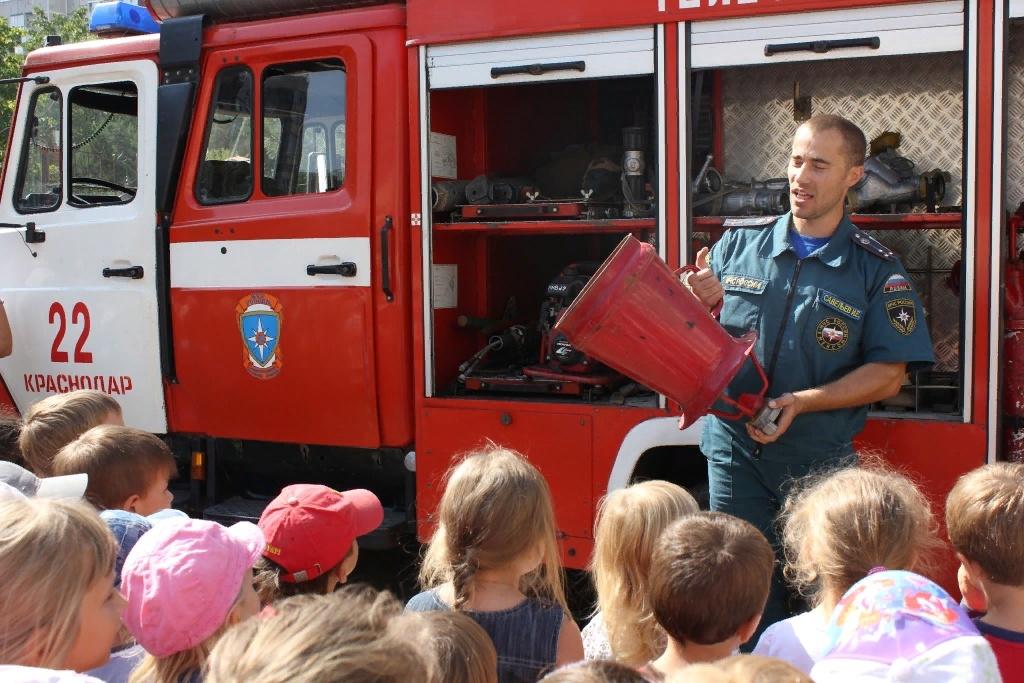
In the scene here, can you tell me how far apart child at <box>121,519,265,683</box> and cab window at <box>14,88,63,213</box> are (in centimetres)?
352

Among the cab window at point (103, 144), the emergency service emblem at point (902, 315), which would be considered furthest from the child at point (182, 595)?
the cab window at point (103, 144)

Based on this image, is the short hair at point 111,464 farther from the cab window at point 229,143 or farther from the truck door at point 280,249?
the cab window at point 229,143

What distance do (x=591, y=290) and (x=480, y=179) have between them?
1.44 m

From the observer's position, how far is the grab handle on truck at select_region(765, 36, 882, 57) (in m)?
3.41

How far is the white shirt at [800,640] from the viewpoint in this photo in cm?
209

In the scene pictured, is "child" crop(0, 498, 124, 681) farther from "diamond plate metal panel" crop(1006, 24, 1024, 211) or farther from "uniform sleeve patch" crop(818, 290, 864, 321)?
"diamond plate metal panel" crop(1006, 24, 1024, 211)

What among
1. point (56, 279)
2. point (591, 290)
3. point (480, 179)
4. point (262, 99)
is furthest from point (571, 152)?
point (56, 279)

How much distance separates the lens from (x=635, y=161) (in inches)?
158

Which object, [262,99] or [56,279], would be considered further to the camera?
[56,279]

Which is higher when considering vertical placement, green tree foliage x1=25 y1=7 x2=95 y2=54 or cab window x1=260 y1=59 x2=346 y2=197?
green tree foliage x1=25 y1=7 x2=95 y2=54

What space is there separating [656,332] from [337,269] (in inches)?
65.9

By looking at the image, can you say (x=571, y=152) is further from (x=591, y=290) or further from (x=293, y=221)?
(x=591, y=290)

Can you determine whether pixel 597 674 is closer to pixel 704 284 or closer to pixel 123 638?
pixel 123 638

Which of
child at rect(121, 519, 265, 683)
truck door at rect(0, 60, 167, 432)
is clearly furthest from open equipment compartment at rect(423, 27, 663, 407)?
child at rect(121, 519, 265, 683)
